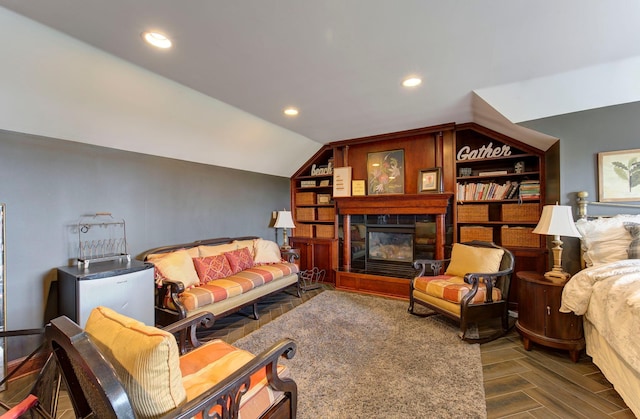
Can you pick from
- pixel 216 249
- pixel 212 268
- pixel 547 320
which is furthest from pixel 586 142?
pixel 216 249

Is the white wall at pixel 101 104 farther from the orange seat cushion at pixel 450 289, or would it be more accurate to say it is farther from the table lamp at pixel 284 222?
the orange seat cushion at pixel 450 289

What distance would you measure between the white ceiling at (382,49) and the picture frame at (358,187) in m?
1.54

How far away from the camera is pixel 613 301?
1801mm

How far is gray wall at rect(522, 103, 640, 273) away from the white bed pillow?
17cm

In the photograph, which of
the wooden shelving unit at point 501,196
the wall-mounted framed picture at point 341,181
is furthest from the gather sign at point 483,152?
the wall-mounted framed picture at point 341,181

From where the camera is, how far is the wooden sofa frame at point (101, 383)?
79cm

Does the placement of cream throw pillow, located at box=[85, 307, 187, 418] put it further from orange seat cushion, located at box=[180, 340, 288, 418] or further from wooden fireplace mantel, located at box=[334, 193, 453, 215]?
wooden fireplace mantel, located at box=[334, 193, 453, 215]

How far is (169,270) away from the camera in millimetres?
2750

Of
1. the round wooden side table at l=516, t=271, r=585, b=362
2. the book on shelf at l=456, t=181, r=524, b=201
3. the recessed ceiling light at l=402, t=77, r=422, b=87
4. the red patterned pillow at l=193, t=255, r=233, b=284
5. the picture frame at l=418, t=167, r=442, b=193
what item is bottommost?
the round wooden side table at l=516, t=271, r=585, b=362

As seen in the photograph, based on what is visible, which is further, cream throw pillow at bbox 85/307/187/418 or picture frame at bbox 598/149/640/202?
picture frame at bbox 598/149/640/202

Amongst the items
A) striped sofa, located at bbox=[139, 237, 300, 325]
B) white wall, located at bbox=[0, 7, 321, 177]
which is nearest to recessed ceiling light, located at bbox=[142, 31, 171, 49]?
white wall, located at bbox=[0, 7, 321, 177]

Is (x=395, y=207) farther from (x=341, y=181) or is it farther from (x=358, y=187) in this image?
(x=341, y=181)

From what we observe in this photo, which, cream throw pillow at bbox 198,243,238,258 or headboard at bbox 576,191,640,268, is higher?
headboard at bbox 576,191,640,268

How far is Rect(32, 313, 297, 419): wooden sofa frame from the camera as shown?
2.60ft
